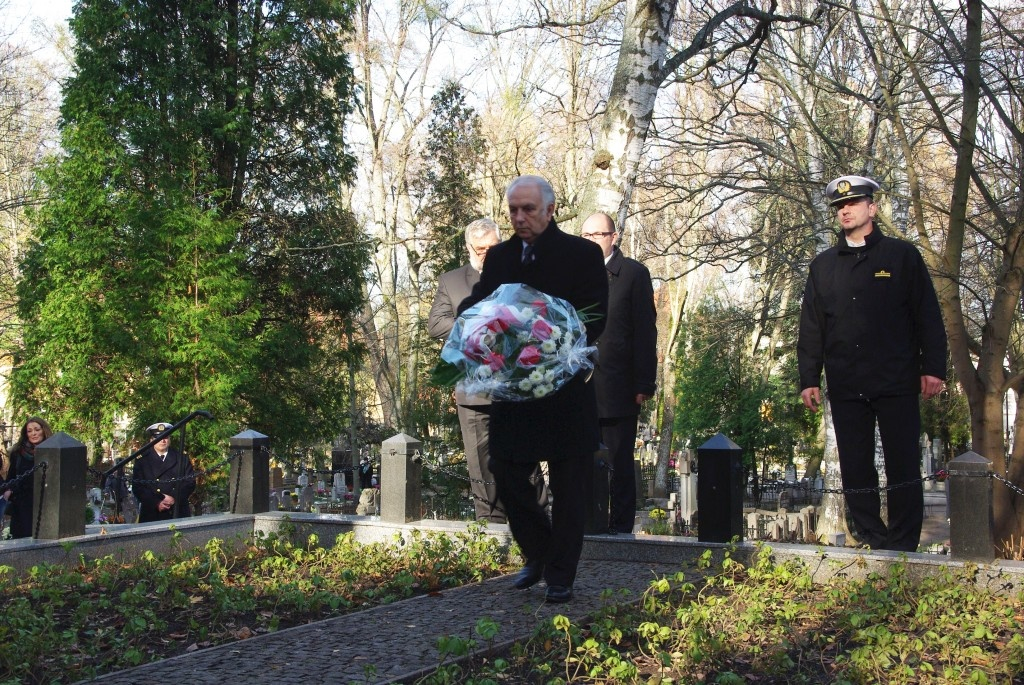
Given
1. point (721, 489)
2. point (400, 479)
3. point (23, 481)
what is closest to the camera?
point (721, 489)

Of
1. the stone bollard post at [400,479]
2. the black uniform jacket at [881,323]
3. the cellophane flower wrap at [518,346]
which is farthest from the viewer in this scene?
the stone bollard post at [400,479]

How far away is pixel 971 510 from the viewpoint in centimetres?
604

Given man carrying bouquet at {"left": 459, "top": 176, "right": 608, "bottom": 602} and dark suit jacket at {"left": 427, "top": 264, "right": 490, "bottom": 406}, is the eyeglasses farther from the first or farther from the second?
man carrying bouquet at {"left": 459, "top": 176, "right": 608, "bottom": 602}

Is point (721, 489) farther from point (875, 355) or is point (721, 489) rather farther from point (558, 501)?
point (558, 501)

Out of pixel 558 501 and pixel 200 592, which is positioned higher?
pixel 558 501

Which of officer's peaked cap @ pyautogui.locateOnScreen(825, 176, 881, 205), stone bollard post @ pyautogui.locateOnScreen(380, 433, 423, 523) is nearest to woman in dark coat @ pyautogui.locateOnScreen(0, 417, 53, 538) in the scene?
stone bollard post @ pyautogui.locateOnScreen(380, 433, 423, 523)

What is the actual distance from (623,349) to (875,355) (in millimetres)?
1651

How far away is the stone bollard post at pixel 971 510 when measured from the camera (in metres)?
6.02

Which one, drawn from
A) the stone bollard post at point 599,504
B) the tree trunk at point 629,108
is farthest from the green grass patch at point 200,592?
the tree trunk at point 629,108

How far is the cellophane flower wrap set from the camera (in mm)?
5059

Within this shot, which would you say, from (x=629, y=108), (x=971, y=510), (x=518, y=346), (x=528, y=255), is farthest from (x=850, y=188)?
(x=629, y=108)

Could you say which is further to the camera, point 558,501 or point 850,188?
point 850,188

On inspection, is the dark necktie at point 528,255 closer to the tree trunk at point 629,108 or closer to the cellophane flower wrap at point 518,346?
the cellophane flower wrap at point 518,346

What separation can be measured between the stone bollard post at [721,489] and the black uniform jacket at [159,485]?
558 centimetres
